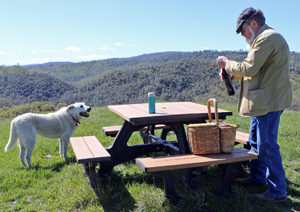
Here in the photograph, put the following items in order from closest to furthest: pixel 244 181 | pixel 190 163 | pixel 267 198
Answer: pixel 190 163, pixel 267 198, pixel 244 181

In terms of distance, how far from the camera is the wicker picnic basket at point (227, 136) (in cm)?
268

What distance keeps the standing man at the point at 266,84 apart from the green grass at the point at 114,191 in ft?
1.17

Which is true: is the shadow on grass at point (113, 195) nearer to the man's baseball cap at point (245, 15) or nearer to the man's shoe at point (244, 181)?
the man's shoe at point (244, 181)

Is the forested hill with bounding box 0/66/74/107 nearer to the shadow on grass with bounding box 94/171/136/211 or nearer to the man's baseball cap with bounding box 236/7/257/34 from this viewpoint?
the shadow on grass with bounding box 94/171/136/211

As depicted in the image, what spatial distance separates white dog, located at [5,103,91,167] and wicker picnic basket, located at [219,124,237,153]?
2.74m

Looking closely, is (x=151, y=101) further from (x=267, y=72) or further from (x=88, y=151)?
(x=267, y=72)

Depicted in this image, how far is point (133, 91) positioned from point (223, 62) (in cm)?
7271

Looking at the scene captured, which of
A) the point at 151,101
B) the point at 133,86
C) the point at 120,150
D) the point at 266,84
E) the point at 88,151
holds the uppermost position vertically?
the point at 266,84

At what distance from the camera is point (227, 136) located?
271cm

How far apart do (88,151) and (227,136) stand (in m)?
1.72

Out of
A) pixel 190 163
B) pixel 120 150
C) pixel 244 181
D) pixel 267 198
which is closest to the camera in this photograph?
pixel 190 163

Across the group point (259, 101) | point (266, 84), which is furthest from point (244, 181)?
point (266, 84)

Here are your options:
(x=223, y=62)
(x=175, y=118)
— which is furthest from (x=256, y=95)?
(x=175, y=118)

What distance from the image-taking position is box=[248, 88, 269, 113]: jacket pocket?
105 inches
